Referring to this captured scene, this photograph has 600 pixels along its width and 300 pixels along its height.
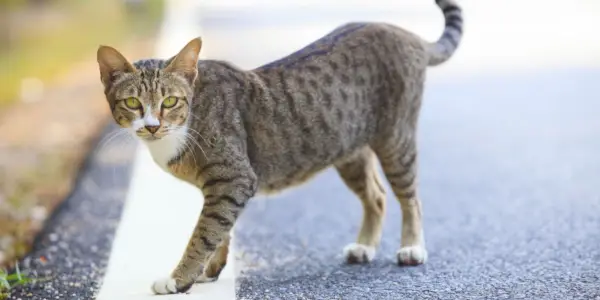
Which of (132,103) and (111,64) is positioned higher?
(111,64)

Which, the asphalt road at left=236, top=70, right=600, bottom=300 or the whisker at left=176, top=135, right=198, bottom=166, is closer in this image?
the whisker at left=176, top=135, right=198, bottom=166

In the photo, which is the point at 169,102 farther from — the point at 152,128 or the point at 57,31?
the point at 57,31

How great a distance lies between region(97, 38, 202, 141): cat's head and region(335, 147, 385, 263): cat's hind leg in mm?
1244

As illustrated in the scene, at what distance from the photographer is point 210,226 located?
473 cm

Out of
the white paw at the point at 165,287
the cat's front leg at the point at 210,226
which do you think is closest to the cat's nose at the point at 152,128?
the cat's front leg at the point at 210,226

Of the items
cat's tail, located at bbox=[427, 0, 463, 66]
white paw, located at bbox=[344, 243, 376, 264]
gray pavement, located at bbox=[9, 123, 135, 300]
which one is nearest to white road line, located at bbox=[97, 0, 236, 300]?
gray pavement, located at bbox=[9, 123, 135, 300]

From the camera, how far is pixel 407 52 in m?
5.38

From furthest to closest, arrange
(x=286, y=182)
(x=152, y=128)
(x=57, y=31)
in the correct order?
(x=57, y=31)
(x=286, y=182)
(x=152, y=128)

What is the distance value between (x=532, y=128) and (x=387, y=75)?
172 inches

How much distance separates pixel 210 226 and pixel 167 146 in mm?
391

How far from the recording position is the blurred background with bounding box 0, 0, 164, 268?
7.32 m

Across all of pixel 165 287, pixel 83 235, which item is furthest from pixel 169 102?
pixel 83 235

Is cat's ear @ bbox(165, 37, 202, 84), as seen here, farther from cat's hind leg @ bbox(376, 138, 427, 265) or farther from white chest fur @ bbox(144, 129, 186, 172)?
cat's hind leg @ bbox(376, 138, 427, 265)

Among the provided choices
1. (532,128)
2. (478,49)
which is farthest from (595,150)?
(478,49)
